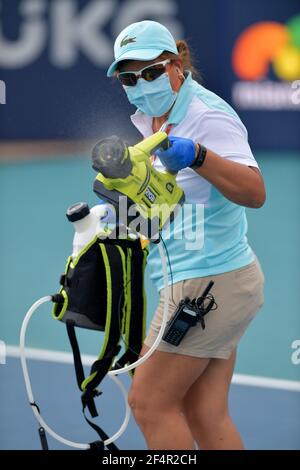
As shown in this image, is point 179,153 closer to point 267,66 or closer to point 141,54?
point 141,54

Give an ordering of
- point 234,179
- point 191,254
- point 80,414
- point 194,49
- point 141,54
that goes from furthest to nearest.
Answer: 1. point 194,49
2. point 80,414
3. point 191,254
4. point 141,54
5. point 234,179

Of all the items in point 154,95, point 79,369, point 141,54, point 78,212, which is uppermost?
point 141,54

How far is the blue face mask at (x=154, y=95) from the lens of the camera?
3209mm

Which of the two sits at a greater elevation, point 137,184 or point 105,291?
point 137,184

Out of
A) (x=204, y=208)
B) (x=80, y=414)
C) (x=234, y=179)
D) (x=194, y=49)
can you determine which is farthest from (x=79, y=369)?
(x=194, y=49)

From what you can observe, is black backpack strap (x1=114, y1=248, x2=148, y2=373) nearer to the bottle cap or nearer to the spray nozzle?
the bottle cap

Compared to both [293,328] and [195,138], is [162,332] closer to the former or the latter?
[195,138]

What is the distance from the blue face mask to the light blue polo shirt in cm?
4

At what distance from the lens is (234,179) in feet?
9.99

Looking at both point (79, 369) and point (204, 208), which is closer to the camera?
point (204, 208)

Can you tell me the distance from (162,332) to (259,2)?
20.3ft

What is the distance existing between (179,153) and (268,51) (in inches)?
248

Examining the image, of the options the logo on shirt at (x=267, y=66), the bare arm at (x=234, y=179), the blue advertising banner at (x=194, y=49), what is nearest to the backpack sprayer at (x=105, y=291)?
the bare arm at (x=234, y=179)
